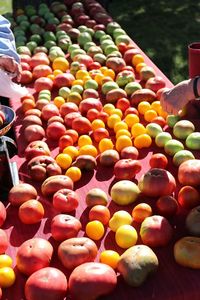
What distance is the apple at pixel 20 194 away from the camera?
164cm

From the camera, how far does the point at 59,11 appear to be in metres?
3.83

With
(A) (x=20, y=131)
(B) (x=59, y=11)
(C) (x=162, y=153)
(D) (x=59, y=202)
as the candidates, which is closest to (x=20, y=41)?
(B) (x=59, y=11)

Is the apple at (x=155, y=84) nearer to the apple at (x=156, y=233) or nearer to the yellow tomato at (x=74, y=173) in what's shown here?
the yellow tomato at (x=74, y=173)

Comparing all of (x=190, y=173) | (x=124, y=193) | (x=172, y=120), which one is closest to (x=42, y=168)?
(x=124, y=193)

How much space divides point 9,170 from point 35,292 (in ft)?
1.85

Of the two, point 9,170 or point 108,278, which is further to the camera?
point 9,170

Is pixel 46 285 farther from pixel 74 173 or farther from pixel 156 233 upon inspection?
pixel 74 173

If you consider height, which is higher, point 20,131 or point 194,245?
point 194,245

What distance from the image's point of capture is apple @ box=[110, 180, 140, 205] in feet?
5.34

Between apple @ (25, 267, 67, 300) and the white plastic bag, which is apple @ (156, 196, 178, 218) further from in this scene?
the white plastic bag

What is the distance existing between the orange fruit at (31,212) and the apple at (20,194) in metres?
0.06

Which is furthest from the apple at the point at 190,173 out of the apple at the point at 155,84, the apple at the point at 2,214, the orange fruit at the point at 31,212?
the apple at the point at 155,84

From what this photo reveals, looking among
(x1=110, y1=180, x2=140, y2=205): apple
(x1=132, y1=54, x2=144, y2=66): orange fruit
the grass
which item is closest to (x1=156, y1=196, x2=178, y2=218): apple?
(x1=110, y1=180, x2=140, y2=205): apple

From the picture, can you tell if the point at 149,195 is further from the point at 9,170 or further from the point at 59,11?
the point at 59,11
